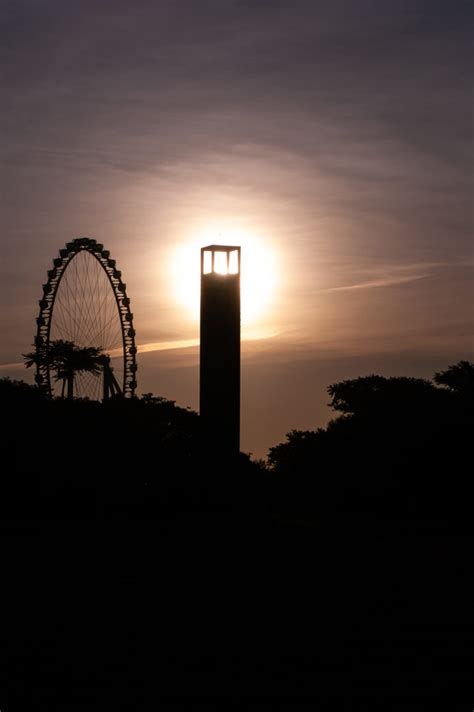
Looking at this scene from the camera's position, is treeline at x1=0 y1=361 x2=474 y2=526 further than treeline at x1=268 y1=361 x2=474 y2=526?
No

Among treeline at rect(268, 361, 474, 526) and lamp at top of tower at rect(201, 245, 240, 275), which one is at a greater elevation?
lamp at top of tower at rect(201, 245, 240, 275)

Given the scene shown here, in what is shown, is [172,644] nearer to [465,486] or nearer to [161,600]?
[161,600]

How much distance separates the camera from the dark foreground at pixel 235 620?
862 inches

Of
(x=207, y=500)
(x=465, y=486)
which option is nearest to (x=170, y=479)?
(x=207, y=500)

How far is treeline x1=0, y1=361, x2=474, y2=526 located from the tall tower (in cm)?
135

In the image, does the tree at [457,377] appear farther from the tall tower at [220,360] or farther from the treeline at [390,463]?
the tall tower at [220,360]

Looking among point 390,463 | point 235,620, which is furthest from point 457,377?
point 235,620

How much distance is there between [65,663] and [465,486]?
3438 centimetres

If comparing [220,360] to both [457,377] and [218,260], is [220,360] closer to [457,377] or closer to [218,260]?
[218,260]

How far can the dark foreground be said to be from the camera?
21891 millimetres

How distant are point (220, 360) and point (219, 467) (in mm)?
5765

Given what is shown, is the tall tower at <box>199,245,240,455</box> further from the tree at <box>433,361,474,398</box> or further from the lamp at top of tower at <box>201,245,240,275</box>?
the tree at <box>433,361,474,398</box>

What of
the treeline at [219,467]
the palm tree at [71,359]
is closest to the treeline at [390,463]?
the treeline at [219,467]

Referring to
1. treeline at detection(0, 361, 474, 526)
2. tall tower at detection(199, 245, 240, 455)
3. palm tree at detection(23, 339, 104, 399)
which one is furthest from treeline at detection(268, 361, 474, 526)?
palm tree at detection(23, 339, 104, 399)
